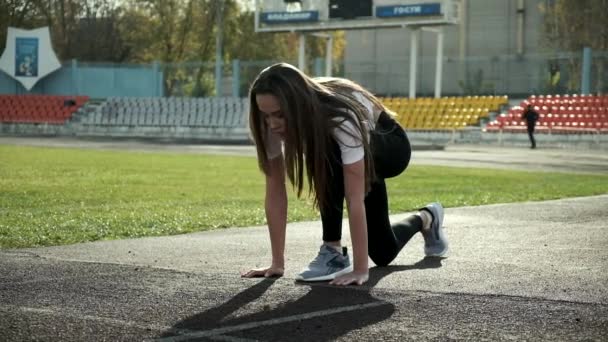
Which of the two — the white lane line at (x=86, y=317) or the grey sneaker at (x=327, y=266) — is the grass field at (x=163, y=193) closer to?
the grey sneaker at (x=327, y=266)

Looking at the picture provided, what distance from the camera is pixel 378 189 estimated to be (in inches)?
291

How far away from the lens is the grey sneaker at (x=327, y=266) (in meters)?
7.05

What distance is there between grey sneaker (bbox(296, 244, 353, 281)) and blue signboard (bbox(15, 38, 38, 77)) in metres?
59.1

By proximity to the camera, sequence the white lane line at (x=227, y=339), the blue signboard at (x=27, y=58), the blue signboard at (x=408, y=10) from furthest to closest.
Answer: the blue signboard at (x=27, y=58) → the blue signboard at (x=408, y=10) → the white lane line at (x=227, y=339)

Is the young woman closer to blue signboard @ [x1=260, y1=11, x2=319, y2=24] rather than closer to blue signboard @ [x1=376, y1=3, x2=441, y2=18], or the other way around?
blue signboard @ [x1=376, y1=3, x2=441, y2=18]

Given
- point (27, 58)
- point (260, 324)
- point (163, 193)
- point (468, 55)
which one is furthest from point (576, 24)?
point (260, 324)

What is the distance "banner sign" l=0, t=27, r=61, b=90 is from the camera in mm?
64062

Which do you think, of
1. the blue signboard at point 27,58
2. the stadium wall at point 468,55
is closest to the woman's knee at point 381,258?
the stadium wall at point 468,55

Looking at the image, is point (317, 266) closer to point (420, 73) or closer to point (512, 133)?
point (512, 133)

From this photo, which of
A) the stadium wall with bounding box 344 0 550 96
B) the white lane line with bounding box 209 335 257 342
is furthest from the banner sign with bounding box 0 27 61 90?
the white lane line with bounding box 209 335 257 342

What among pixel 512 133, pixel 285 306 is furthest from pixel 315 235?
pixel 512 133

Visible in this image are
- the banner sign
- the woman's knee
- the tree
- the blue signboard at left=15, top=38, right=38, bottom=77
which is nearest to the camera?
the woman's knee

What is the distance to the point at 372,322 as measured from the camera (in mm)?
5680

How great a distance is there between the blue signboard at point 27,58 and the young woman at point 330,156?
59.0 m
